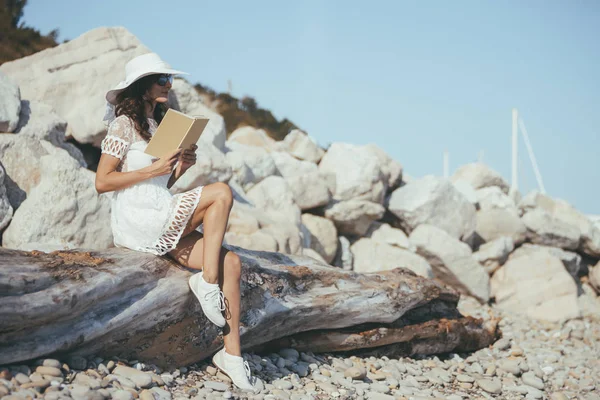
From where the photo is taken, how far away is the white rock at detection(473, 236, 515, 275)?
1375 cm

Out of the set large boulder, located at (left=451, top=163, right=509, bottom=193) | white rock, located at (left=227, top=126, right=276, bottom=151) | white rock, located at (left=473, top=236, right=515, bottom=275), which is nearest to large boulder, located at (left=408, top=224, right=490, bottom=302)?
white rock, located at (left=473, top=236, right=515, bottom=275)

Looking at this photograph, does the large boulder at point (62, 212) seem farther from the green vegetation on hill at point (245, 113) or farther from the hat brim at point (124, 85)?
the green vegetation on hill at point (245, 113)

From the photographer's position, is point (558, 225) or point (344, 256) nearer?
point (344, 256)

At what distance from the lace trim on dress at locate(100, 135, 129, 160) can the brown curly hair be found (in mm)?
195

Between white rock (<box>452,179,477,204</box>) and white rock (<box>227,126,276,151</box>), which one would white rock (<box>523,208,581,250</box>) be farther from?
white rock (<box>227,126,276,151</box>)

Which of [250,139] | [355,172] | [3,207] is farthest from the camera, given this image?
[250,139]

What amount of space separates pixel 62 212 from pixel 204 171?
8.27 ft

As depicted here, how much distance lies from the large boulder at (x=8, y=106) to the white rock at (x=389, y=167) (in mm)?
8281

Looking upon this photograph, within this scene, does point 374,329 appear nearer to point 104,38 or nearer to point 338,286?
point 338,286

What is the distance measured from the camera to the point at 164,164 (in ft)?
14.8

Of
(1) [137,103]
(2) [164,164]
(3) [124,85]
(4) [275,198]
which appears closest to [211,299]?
(2) [164,164]

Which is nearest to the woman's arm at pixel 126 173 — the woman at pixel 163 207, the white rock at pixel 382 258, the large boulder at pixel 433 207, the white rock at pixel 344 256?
the woman at pixel 163 207

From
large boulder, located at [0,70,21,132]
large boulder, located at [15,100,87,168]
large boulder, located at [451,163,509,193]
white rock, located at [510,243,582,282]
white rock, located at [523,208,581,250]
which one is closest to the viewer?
large boulder, located at [0,70,21,132]

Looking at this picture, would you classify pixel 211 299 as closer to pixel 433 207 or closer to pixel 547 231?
pixel 433 207
